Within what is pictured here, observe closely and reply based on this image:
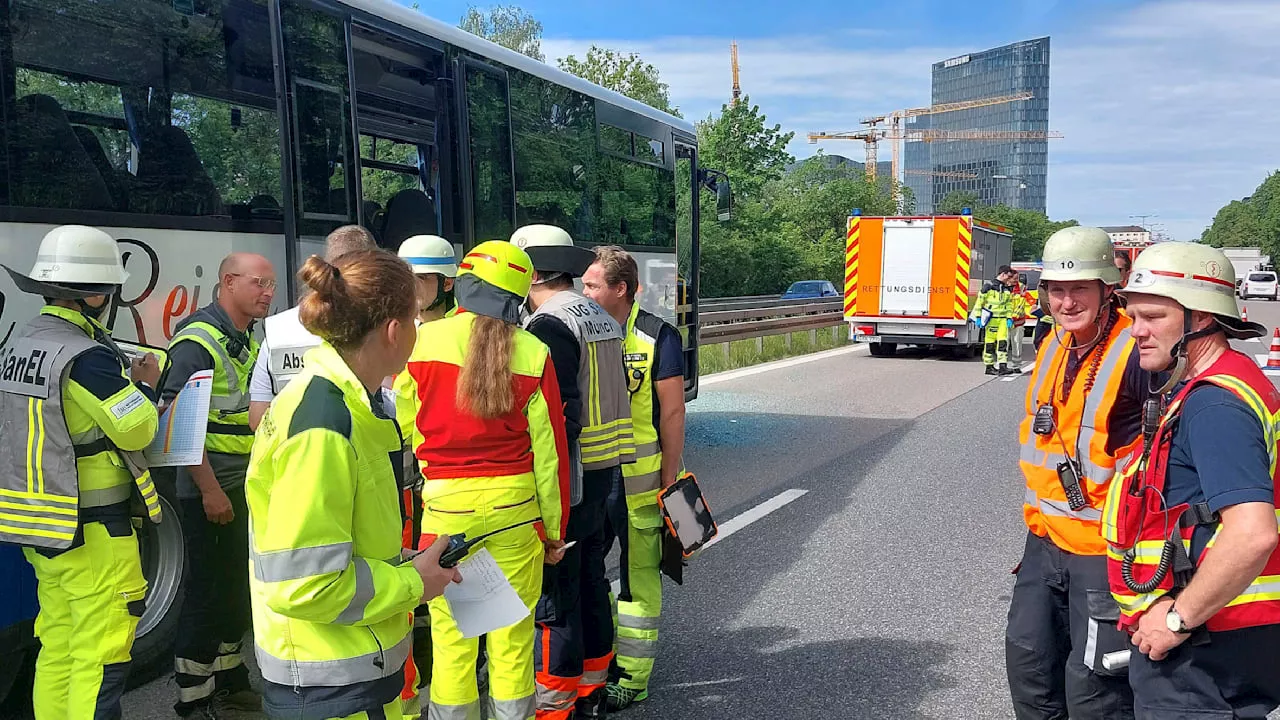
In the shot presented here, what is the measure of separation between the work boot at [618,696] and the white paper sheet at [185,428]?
1.91 m

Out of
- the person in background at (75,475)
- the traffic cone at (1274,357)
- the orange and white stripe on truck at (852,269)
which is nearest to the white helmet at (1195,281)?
the person in background at (75,475)

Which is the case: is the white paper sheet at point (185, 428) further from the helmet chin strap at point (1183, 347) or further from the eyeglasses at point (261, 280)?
the helmet chin strap at point (1183, 347)

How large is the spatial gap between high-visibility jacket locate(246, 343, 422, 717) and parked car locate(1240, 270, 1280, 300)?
6585 cm

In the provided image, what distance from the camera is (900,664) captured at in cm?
461

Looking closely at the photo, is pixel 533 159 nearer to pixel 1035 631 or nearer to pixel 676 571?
pixel 676 571

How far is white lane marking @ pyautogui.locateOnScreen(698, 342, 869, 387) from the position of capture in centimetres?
1581

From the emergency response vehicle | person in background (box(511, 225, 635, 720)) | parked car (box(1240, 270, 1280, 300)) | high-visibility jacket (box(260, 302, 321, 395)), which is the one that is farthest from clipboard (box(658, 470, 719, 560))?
parked car (box(1240, 270, 1280, 300))

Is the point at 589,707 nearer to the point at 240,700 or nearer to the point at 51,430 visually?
the point at 240,700

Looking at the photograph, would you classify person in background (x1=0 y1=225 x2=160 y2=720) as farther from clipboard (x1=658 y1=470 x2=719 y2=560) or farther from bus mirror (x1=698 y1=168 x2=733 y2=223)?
bus mirror (x1=698 y1=168 x2=733 y2=223)

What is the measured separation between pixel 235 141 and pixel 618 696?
315cm

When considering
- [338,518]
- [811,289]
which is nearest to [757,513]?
[338,518]

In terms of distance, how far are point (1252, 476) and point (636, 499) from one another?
260 centimetres

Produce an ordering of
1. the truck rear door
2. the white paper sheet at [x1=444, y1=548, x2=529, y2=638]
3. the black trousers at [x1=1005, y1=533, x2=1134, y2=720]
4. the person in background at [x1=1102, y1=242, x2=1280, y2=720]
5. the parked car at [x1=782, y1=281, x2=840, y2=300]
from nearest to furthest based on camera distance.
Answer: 1. the person in background at [x1=1102, y1=242, x2=1280, y2=720]
2. the white paper sheet at [x1=444, y1=548, x2=529, y2=638]
3. the black trousers at [x1=1005, y1=533, x2=1134, y2=720]
4. the truck rear door
5. the parked car at [x1=782, y1=281, x2=840, y2=300]

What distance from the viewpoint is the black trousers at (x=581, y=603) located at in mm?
3746
